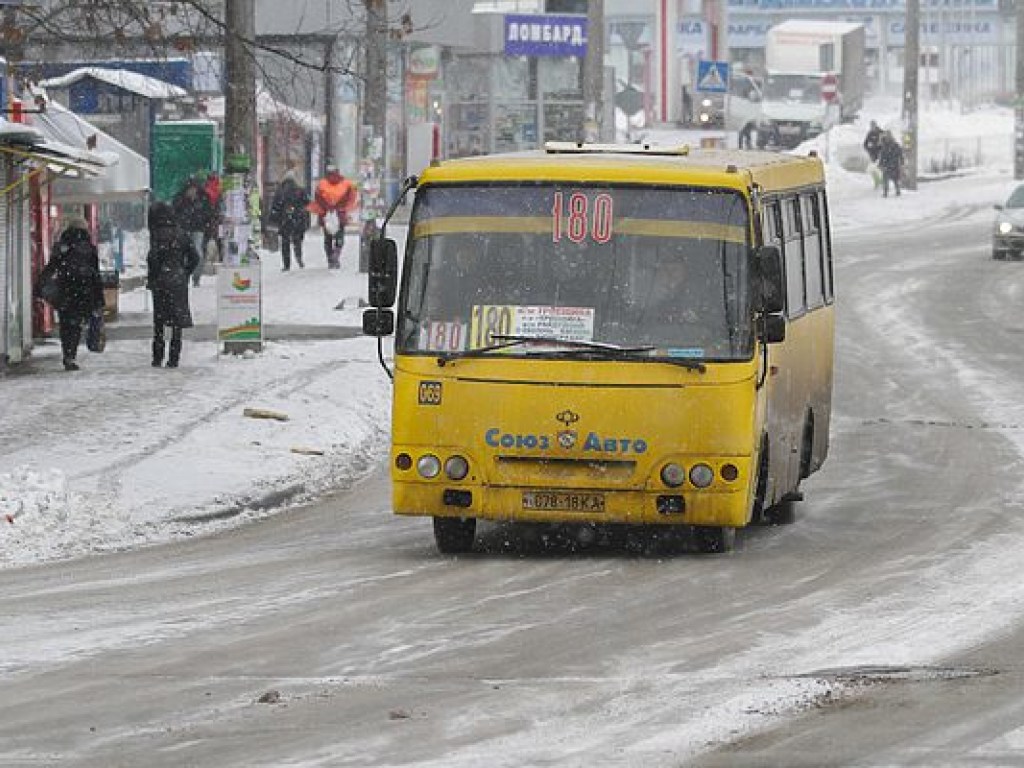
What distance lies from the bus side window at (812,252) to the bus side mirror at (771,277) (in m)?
3.11

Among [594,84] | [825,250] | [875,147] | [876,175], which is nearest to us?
[825,250]

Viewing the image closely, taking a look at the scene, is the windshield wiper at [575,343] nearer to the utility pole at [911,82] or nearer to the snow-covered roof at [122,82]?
the snow-covered roof at [122,82]

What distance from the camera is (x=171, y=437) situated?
21.5m

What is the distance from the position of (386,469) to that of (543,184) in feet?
22.5

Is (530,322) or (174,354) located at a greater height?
(530,322)

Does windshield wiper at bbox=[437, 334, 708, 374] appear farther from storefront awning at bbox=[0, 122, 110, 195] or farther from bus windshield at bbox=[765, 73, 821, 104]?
bus windshield at bbox=[765, 73, 821, 104]

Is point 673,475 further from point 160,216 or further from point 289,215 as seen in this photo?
point 289,215

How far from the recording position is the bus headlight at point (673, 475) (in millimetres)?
14883

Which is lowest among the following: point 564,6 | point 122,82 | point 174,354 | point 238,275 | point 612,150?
point 174,354

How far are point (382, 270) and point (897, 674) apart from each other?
5.28 metres

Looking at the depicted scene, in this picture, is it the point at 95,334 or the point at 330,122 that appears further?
the point at 330,122

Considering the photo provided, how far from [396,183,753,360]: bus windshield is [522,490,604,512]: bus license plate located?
80cm

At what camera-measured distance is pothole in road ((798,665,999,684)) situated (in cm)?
1064

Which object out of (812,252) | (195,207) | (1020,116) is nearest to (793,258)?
(812,252)
